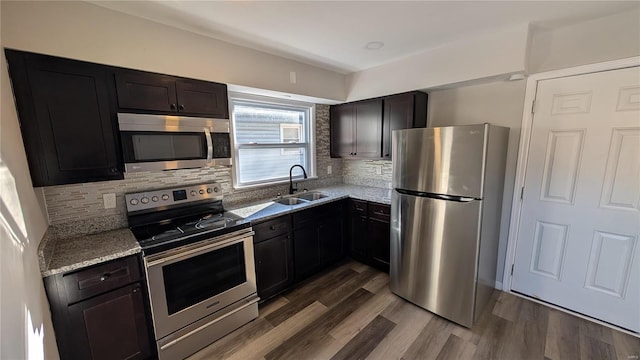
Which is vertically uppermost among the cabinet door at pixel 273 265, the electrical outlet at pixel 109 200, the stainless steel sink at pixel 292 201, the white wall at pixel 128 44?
the white wall at pixel 128 44

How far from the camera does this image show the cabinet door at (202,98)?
1.93 m

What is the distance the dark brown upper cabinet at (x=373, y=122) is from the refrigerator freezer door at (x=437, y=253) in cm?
85

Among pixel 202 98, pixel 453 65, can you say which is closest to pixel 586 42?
pixel 453 65

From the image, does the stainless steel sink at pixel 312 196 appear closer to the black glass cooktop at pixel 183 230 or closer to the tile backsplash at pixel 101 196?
the tile backsplash at pixel 101 196

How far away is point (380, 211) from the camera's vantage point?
2762 millimetres

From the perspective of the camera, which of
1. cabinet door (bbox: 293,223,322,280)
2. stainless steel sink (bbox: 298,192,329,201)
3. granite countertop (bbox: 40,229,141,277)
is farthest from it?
stainless steel sink (bbox: 298,192,329,201)

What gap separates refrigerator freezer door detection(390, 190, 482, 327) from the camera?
198 centimetres

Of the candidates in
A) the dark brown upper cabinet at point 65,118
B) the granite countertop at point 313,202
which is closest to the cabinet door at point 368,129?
the granite countertop at point 313,202

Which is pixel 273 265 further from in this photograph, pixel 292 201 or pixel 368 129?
pixel 368 129

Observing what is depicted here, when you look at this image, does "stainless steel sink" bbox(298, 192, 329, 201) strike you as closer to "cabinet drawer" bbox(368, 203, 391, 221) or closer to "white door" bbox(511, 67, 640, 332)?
"cabinet drawer" bbox(368, 203, 391, 221)

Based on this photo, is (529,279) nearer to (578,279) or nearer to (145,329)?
(578,279)

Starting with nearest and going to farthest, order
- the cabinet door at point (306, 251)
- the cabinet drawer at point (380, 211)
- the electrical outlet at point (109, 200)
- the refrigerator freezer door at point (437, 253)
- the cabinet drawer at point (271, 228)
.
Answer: the electrical outlet at point (109, 200) → the refrigerator freezer door at point (437, 253) → the cabinet drawer at point (271, 228) → the cabinet door at point (306, 251) → the cabinet drawer at point (380, 211)

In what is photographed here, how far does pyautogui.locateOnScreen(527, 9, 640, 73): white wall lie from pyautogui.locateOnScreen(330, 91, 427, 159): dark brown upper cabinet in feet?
3.25

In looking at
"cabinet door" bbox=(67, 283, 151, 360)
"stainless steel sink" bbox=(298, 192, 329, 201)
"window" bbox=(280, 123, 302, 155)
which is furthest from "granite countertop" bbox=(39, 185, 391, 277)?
"window" bbox=(280, 123, 302, 155)
